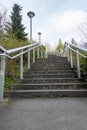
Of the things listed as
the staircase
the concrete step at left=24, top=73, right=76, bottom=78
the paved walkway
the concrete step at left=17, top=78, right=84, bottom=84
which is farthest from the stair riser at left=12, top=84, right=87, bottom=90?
the concrete step at left=24, top=73, right=76, bottom=78

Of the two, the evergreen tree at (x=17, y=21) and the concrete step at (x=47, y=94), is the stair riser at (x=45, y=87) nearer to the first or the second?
the concrete step at (x=47, y=94)

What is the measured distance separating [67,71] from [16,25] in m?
15.4

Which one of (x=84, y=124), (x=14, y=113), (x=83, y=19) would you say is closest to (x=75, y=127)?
(x=84, y=124)

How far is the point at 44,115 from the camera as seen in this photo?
2.78 m

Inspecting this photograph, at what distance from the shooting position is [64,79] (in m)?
5.07

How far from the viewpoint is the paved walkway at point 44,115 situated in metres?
2.35

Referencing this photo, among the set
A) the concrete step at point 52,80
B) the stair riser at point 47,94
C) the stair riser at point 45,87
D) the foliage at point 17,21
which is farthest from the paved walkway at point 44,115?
the foliage at point 17,21

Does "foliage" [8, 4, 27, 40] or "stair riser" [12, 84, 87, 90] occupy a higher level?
"foliage" [8, 4, 27, 40]

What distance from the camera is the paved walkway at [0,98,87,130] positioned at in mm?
2346

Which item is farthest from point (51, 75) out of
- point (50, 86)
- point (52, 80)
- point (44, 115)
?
point (44, 115)

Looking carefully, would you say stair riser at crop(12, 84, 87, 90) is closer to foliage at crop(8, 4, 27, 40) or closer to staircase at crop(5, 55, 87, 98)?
staircase at crop(5, 55, 87, 98)

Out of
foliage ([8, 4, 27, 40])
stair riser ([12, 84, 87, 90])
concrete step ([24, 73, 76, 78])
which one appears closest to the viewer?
stair riser ([12, 84, 87, 90])

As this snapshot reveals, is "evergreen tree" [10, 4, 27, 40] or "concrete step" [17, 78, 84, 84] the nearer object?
"concrete step" [17, 78, 84, 84]

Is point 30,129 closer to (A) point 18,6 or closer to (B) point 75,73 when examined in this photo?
(B) point 75,73
